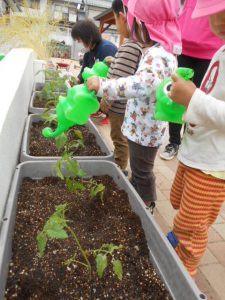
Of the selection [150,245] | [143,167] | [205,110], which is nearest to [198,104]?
[205,110]

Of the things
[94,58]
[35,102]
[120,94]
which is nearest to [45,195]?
[120,94]

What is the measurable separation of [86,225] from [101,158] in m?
0.41

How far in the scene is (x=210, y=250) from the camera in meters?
1.48

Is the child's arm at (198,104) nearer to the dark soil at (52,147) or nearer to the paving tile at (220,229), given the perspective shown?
the dark soil at (52,147)

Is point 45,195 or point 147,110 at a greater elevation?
point 147,110

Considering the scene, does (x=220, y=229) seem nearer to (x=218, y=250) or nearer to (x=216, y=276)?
(x=218, y=250)

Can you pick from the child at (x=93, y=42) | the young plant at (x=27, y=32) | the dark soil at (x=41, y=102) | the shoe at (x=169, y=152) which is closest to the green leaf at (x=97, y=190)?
the dark soil at (x=41, y=102)

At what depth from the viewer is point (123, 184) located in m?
1.21

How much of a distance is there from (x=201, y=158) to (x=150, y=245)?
338mm

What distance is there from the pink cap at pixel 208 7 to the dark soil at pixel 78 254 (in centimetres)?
71

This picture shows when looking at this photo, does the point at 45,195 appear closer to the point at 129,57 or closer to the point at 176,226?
the point at 176,226

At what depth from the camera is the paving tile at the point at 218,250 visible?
1.42 meters

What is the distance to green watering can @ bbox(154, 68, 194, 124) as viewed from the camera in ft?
2.74

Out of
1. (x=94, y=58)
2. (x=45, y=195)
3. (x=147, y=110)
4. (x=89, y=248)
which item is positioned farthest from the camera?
(x=94, y=58)
